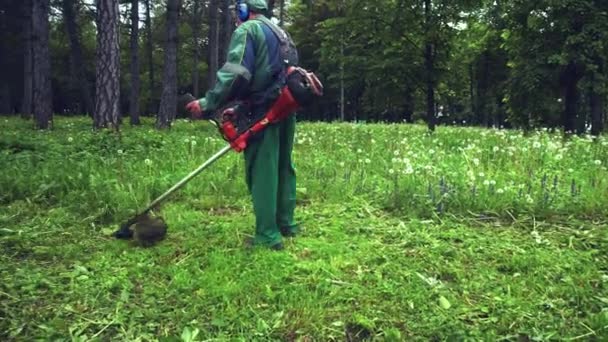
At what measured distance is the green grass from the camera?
381 cm

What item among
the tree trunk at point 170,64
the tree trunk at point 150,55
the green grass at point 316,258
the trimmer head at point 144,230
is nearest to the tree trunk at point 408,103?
the tree trunk at point 170,64

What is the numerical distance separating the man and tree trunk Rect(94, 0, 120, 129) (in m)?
7.32

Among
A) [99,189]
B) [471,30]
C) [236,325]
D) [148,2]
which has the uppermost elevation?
[148,2]

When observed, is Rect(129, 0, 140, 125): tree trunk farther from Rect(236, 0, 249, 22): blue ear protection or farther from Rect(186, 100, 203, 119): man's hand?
Rect(186, 100, 203, 119): man's hand

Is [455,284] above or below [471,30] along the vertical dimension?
below

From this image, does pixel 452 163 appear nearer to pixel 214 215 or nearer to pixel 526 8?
pixel 214 215

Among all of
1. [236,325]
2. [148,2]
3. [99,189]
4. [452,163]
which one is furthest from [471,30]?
[148,2]

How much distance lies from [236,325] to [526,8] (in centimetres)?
1780

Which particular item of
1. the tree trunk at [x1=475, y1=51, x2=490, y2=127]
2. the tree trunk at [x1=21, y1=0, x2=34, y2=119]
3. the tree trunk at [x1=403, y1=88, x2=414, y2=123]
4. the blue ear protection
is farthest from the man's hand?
the tree trunk at [x1=475, y1=51, x2=490, y2=127]

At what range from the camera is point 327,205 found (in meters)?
6.71

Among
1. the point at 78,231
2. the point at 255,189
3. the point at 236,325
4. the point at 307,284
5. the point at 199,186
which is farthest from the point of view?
the point at 199,186

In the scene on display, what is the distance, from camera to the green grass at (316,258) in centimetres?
381

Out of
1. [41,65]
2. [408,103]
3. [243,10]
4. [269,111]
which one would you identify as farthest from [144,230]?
[408,103]

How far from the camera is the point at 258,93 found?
496cm
